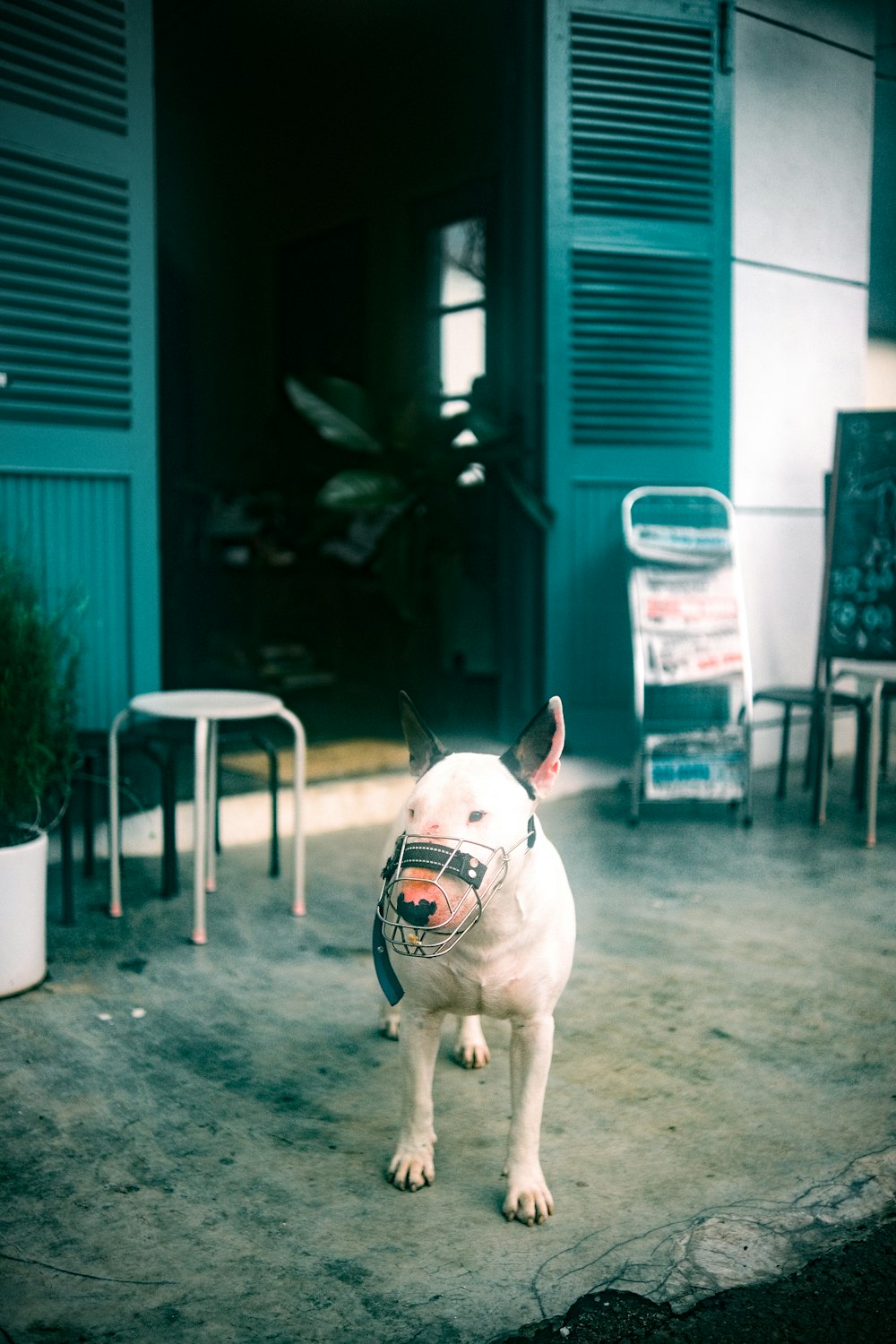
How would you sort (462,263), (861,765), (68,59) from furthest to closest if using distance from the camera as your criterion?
1. (462,263)
2. (861,765)
3. (68,59)

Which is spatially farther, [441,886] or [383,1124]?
[383,1124]

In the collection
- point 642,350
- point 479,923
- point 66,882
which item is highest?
point 642,350

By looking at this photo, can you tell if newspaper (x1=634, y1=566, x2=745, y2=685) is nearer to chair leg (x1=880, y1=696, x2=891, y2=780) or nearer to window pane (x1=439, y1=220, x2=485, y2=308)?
chair leg (x1=880, y1=696, x2=891, y2=780)

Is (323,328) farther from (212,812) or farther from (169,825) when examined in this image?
(169,825)

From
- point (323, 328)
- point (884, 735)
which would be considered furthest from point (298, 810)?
point (323, 328)

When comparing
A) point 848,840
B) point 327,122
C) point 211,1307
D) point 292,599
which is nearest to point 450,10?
point 327,122

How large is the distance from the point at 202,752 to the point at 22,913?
61 cm

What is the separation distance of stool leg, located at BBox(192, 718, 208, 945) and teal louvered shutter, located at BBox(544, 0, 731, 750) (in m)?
2.05

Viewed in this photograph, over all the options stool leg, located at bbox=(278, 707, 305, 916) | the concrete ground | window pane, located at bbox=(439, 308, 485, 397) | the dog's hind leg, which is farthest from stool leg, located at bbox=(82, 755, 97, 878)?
window pane, located at bbox=(439, 308, 485, 397)

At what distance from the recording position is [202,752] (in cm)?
322

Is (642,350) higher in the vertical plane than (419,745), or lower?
higher

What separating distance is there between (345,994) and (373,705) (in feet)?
13.1

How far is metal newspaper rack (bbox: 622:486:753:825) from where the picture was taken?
466 cm

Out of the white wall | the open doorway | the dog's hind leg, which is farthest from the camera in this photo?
the open doorway
